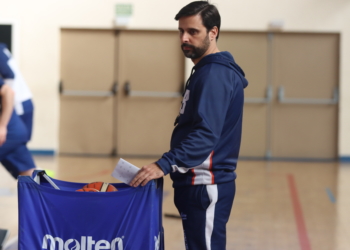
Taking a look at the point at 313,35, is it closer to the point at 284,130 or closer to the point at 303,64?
the point at 303,64

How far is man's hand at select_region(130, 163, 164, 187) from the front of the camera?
2.05 m

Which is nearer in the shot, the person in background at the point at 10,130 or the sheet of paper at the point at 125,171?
the sheet of paper at the point at 125,171

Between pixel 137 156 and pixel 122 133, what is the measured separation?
1.68 ft

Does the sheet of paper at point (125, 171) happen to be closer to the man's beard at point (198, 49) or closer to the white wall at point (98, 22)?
the man's beard at point (198, 49)

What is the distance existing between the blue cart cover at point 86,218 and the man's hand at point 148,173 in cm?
5

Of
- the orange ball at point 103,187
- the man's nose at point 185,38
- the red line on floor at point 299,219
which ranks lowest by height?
the red line on floor at point 299,219

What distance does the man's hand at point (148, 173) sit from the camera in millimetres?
2051

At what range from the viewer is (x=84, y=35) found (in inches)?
381

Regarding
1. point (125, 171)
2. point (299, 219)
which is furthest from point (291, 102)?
point (125, 171)

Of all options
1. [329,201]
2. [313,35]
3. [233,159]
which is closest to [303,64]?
[313,35]

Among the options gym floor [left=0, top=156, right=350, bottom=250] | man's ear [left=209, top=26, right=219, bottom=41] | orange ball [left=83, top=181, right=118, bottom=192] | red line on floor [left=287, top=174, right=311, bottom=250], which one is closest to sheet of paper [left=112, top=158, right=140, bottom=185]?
orange ball [left=83, top=181, right=118, bottom=192]

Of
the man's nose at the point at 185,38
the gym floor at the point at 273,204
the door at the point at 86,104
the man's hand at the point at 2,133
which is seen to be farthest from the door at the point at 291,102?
the man's nose at the point at 185,38

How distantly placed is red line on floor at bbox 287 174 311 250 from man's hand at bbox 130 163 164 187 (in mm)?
2251

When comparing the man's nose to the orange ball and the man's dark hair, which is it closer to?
the man's dark hair
